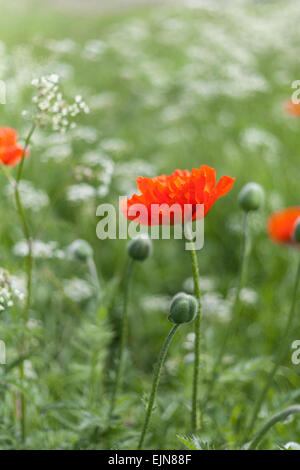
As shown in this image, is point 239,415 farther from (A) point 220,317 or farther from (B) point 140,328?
(B) point 140,328

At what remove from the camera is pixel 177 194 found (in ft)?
2.20

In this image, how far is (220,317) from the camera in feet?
4.48

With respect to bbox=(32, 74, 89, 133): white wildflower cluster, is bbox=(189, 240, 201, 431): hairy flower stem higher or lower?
lower

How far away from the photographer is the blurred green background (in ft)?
3.25

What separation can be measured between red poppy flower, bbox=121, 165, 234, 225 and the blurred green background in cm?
21

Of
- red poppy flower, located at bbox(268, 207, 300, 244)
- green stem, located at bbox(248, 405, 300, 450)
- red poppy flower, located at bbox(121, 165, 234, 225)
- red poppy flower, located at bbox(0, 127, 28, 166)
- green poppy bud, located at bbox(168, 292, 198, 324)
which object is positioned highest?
red poppy flower, located at bbox(0, 127, 28, 166)

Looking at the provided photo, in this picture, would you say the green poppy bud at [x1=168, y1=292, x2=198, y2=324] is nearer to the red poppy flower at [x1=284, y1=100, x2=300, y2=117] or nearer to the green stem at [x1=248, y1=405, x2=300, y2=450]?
the green stem at [x1=248, y1=405, x2=300, y2=450]

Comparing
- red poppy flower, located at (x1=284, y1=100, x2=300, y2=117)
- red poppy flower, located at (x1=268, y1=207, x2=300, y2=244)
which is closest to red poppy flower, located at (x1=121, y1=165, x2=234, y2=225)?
red poppy flower, located at (x1=268, y1=207, x2=300, y2=244)

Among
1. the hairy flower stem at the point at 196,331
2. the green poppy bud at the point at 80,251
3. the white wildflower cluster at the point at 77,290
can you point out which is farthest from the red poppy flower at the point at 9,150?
the white wildflower cluster at the point at 77,290

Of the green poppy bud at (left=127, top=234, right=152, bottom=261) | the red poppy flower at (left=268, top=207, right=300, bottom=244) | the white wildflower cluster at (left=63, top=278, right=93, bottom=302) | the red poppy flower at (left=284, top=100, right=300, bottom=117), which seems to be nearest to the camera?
the green poppy bud at (left=127, top=234, right=152, bottom=261)

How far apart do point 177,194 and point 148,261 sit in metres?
1.04

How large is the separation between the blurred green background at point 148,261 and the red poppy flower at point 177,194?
206 mm

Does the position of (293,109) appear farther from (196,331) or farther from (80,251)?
(196,331)
